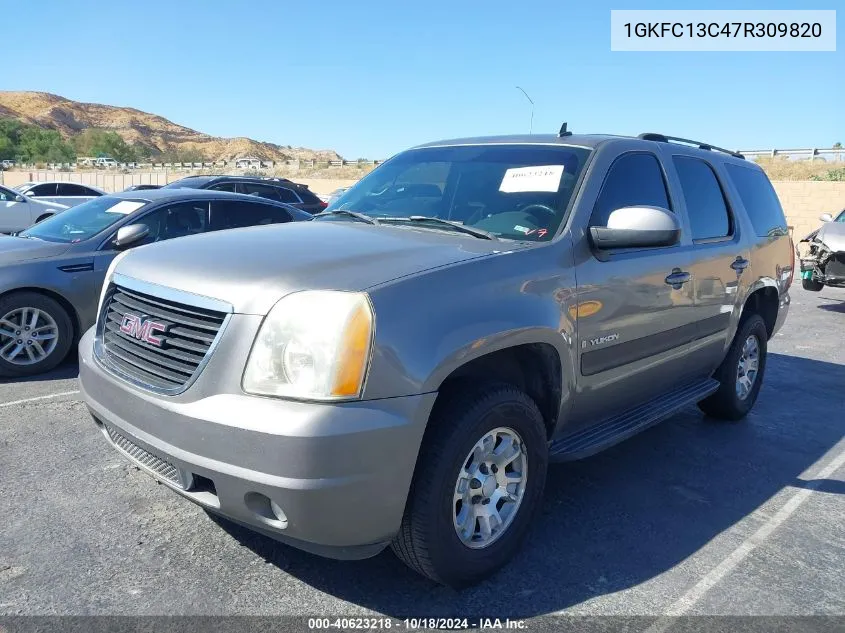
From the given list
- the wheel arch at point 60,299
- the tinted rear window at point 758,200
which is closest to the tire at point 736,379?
the tinted rear window at point 758,200

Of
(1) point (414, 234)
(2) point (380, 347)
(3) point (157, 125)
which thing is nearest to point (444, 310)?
(2) point (380, 347)

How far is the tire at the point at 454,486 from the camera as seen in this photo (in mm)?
2506

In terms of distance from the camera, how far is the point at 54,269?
18.4 ft

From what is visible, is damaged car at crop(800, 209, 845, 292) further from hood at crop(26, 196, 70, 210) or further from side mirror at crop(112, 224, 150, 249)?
hood at crop(26, 196, 70, 210)

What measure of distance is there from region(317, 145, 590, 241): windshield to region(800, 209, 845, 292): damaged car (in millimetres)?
8575

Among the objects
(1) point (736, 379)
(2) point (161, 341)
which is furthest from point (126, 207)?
(1) point (736, 379)

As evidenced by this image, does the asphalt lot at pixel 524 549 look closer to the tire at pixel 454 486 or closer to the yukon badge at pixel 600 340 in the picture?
the tire at pixel 454 486

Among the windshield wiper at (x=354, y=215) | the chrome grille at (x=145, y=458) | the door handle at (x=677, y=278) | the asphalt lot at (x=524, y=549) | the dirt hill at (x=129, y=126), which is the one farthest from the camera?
the dirt hill at (x=129, y=126)

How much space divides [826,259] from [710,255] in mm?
7581

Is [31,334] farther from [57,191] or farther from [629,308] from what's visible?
[57,191]

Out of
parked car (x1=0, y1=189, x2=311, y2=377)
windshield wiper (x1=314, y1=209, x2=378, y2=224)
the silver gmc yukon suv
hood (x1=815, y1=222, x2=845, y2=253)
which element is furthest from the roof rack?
hood (x1=815, y1=222, x2=845, y2=253)

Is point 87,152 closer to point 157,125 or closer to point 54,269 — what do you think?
point 157,125

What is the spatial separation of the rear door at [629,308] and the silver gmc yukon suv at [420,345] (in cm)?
1

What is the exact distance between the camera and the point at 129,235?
5.81 meters
